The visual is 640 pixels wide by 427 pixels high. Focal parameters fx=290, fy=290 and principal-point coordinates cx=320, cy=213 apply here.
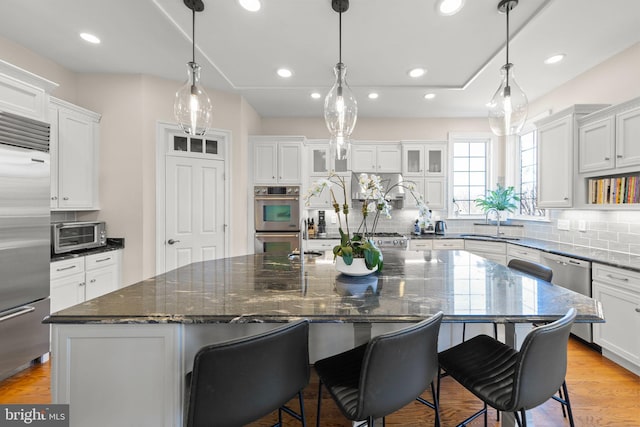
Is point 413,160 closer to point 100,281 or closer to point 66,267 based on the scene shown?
point 100,281

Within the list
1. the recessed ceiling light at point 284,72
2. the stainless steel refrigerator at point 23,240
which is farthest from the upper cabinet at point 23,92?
the recessed ceiling light at point 284,72

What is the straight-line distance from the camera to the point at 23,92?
2.26m

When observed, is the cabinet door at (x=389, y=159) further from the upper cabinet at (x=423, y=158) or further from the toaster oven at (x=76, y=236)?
the toaster oven at (x=76, y=236)

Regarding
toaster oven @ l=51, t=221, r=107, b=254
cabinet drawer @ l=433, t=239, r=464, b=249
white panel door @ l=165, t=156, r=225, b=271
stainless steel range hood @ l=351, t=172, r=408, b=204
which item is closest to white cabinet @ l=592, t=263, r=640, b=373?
cabinet drawer @ l=433, t=239, r=464, b=249

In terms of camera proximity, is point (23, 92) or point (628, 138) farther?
point (628, 138)

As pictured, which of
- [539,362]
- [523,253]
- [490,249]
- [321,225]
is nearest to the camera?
[539,362]

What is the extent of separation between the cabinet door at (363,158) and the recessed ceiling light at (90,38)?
3375 millimetres

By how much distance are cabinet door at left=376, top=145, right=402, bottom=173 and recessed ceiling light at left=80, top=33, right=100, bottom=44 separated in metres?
3.73

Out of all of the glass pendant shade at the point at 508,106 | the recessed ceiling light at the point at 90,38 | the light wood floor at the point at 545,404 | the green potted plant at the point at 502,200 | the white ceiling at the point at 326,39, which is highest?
the recessed ceiling light at the point at 90,38

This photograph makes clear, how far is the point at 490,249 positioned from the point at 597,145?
1732 mm

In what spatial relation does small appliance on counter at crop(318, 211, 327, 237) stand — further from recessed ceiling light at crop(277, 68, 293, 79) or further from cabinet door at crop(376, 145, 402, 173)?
recessed ceiling light at crop(277, 68, 293, 79)

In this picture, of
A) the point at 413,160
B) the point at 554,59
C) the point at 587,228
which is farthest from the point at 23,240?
the point at 587,228

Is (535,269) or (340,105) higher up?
(340,105)

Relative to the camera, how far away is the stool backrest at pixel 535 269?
1947mm
